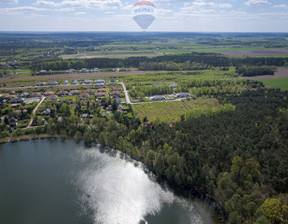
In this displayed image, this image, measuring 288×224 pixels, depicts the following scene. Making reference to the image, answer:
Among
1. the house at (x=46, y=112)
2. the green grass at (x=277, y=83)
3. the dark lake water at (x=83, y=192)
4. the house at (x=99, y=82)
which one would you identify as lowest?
the dark lake water at (x=83, y=192)

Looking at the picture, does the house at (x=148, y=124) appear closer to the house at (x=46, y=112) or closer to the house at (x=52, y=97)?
the house at (x=46, y=112)

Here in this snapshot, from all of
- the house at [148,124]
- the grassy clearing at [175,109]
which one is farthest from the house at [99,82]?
the house at [148,124]

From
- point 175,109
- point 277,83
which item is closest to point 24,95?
point 175,109

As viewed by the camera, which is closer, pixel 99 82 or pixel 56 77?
pixel 99 82

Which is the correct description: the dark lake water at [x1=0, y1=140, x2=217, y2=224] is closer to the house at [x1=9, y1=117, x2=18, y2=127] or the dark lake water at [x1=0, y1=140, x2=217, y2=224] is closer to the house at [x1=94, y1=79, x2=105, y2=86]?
the house at [x1=9, y1=117, x2=18, y2=127]

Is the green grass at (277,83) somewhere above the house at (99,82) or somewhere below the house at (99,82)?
above

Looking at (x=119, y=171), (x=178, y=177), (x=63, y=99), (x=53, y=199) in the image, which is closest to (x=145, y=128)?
(x=119, y=171)

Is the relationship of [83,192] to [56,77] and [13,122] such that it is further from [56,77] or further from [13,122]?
[56,77]
